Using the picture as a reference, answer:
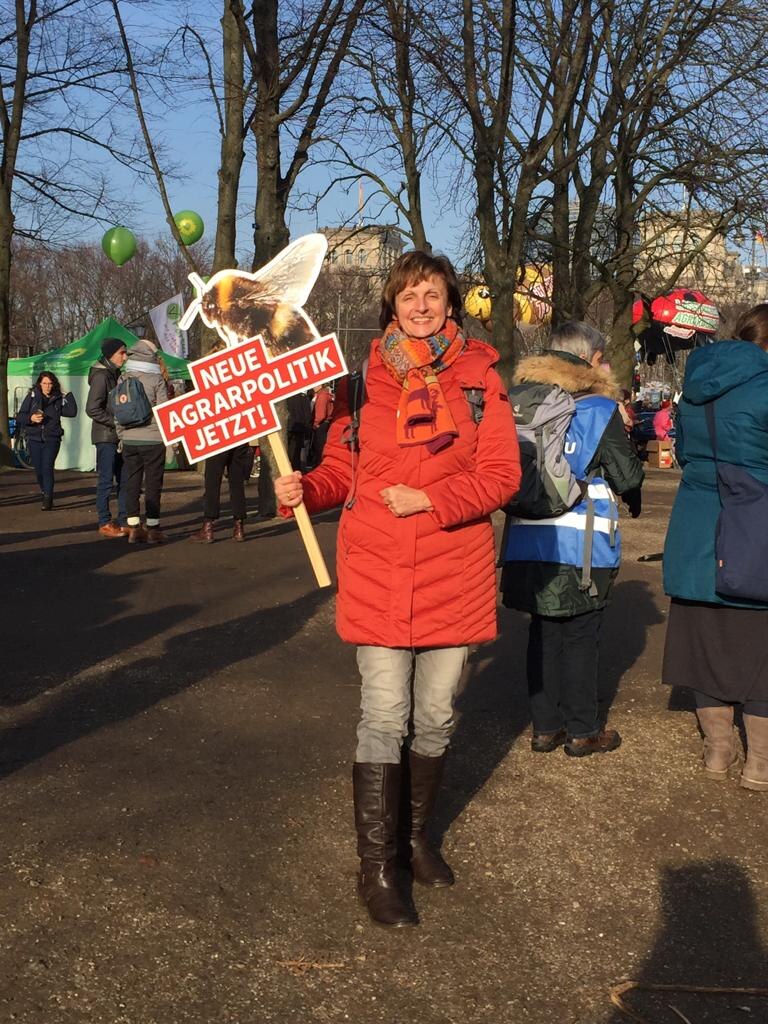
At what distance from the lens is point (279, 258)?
14.0 feet

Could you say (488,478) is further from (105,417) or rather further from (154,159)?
(154,159)

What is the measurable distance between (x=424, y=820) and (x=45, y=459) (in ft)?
40.1

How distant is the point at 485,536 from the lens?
13.2ft

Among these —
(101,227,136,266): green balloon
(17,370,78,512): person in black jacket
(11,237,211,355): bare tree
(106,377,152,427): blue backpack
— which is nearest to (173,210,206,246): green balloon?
(101,227,136,266): green balloon

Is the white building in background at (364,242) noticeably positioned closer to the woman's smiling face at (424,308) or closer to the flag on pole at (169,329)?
the flag on pole at (169,329)

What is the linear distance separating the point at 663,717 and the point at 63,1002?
370cm

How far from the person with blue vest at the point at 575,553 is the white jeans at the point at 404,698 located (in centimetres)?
142

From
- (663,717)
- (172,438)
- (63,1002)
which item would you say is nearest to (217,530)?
(663,717)

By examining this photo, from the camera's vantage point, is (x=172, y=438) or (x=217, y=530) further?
(x=217, y=530)

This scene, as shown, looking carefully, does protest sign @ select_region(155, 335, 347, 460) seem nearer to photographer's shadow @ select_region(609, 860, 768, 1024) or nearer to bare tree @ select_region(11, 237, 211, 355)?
photographer's shadow @ select_region(609, 860, 768, 1024)

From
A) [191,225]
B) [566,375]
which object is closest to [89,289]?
[191,225]

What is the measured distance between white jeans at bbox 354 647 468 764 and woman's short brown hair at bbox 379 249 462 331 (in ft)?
3.60

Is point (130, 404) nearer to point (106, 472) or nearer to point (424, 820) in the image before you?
point (106, 472)

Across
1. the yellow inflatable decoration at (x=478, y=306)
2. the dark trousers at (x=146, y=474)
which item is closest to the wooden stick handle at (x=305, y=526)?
the dark trousers at (x=146, y=474)
